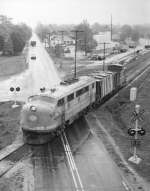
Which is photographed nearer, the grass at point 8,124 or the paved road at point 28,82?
the grass at point 8,124

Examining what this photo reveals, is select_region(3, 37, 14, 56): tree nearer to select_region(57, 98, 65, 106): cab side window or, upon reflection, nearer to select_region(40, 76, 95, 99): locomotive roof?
select_region(40, 76, 95, 99): locomotive roof

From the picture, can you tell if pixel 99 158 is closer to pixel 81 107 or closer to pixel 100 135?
pixel 100 135

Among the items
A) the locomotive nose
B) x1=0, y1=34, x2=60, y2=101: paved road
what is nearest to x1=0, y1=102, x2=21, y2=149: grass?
the locomotive nose

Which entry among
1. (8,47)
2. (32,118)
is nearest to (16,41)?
(8,47)

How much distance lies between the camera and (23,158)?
2184 centimetres

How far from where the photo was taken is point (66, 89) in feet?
90.3

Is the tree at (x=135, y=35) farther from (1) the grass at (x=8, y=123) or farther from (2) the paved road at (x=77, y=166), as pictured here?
(2) the paved road at (x=77, y=166)

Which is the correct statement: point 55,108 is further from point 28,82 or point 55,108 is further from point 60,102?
point 28,82

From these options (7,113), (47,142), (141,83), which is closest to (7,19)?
(141,83)

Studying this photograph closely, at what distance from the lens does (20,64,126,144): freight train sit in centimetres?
2389

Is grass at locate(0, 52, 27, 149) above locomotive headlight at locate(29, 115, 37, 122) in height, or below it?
below

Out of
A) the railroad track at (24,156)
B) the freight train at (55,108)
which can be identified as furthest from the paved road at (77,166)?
the freight train at (55,108)

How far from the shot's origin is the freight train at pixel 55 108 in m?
23.9

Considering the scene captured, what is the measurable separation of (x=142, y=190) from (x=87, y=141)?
8749mm
